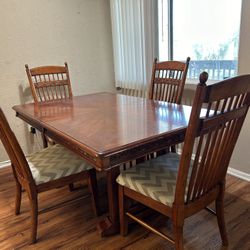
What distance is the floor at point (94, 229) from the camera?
167 cm

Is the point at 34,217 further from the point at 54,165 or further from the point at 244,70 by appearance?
the point at 244,70

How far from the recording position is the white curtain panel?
2889mm

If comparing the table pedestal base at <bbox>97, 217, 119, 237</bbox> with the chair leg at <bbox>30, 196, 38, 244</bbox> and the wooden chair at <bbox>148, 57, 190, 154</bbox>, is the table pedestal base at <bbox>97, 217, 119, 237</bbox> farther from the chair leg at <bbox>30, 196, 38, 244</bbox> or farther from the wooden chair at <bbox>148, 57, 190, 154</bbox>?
the wooden chair at <bbox>148, 57, 190, 154</bbox>

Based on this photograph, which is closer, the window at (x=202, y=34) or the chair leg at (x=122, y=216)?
the chair leg at (x=122, y=216)

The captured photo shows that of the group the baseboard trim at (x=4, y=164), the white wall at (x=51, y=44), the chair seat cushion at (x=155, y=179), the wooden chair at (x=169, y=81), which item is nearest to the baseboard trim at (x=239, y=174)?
the wooden chair at (x=169, y=81)

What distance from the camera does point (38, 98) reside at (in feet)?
8.85

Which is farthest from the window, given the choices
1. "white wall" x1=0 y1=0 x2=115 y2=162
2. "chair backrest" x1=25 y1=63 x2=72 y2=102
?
"chair backrest" x1=25 y1=63 x2=72 y2=102

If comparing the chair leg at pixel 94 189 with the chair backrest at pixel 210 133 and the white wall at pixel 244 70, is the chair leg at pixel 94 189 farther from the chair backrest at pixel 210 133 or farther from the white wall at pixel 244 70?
the white wall at pixel 244 70

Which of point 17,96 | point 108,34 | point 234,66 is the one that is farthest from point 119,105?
point 108,34

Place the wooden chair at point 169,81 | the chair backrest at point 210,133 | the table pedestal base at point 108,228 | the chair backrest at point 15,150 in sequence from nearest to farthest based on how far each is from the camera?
the chair backrest at point 210,133
the chair backrest at point 15,150
the table pedestal base at point 108,228
the wooden chair at point 169,81

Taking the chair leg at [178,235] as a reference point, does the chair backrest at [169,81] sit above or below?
above

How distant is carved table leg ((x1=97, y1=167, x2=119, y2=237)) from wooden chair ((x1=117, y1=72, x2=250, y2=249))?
0.20ft

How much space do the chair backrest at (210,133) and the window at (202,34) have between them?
49.3 inches

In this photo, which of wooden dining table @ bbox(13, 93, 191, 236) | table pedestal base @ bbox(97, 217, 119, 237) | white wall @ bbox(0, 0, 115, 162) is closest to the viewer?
wooden dining table @ bbox(13, 93, 191, 236)
